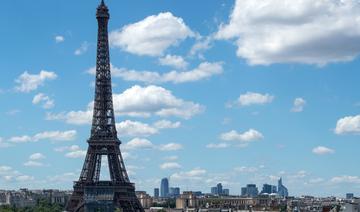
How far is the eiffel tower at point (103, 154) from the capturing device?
11219cm

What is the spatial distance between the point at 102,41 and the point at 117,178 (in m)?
18.9

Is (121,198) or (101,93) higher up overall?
(101,93)

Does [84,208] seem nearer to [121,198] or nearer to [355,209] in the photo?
[121,198]

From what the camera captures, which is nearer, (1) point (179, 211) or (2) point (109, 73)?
(2) point (109, 73)

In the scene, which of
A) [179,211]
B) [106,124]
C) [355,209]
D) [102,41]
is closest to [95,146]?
[106,124]

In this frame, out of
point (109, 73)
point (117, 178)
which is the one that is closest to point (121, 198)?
point (117, 178)

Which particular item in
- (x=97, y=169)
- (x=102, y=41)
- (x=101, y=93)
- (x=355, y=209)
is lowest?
(x=355, y=209)

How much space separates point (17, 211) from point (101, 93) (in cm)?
5210

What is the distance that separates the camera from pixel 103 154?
114 meters

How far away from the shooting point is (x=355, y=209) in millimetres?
81375

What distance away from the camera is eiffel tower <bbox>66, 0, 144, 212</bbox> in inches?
4417

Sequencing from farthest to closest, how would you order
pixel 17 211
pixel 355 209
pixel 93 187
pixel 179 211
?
pixel 179 211
pixel 17 211
pixel 93 187
pixel 355 209

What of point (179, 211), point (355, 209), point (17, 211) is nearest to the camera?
point (355, 209)

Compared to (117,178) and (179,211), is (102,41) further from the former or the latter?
(179,211)
